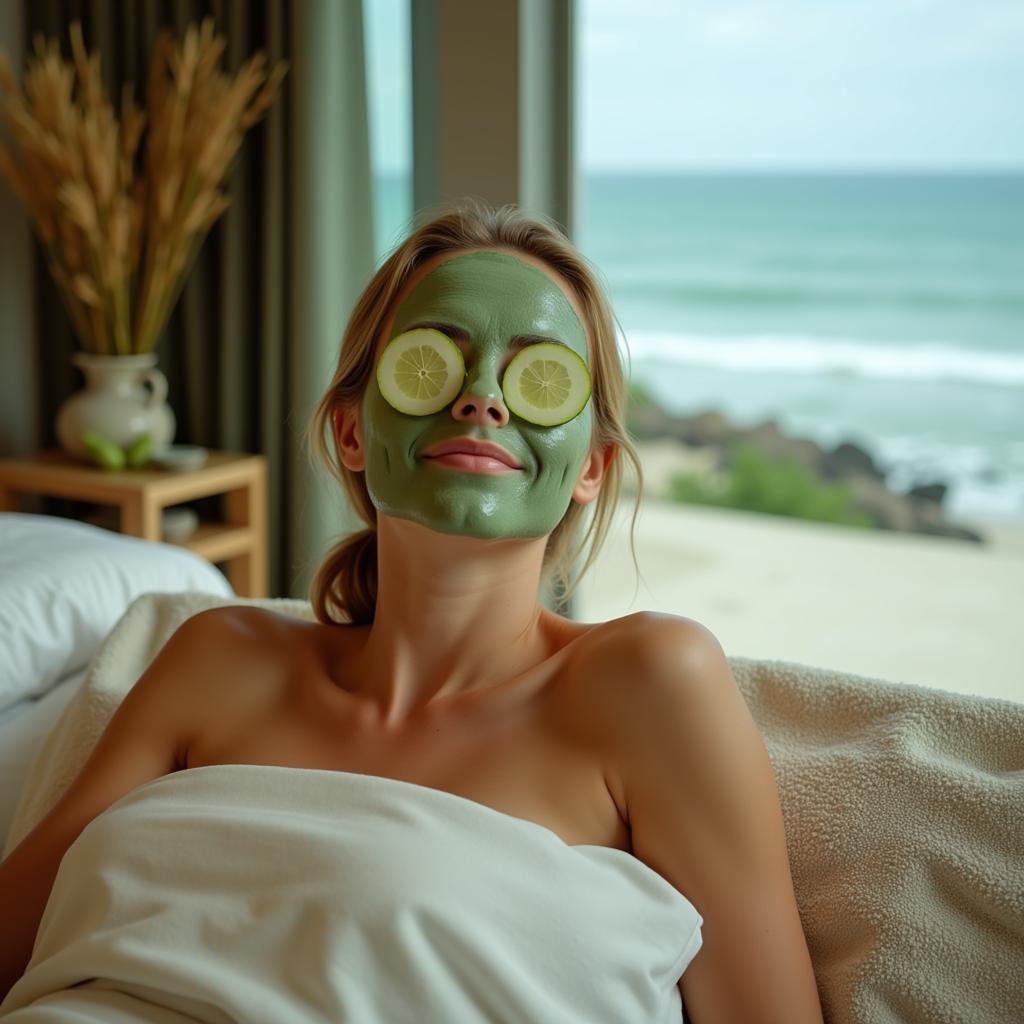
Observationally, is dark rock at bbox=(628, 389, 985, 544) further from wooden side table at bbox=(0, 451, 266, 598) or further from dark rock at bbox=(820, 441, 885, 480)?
wooden side table at bbox=(0, 451, 266, 598)

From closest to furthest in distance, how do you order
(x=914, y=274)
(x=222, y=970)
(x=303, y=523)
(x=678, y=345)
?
(x=222, y=970) → (x=303, y=523) → (x=914, y=274) → (x=678, y=345)

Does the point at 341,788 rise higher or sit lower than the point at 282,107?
lower

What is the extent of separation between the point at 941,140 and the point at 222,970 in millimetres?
4630

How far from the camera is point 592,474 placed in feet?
4.57

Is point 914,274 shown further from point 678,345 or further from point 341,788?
point 341,788

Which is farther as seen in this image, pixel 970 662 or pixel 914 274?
pixel 914 274

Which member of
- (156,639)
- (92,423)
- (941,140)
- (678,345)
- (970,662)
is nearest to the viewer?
(156,639)

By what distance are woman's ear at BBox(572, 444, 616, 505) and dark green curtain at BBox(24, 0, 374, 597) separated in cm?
201

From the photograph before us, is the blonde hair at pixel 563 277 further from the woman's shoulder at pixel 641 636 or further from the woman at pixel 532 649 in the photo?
the woman's shoulder at pixel 641 636

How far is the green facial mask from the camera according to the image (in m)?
1.20

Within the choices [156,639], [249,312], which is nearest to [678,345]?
[249,312]

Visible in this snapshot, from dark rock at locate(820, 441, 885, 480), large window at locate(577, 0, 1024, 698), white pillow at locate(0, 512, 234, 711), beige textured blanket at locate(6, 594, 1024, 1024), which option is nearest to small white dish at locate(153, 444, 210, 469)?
white pillow at locate(0, 512, 234, 711)

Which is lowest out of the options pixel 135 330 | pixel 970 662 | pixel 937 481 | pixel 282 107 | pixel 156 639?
pixel 970 662

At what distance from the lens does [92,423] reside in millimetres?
3373
